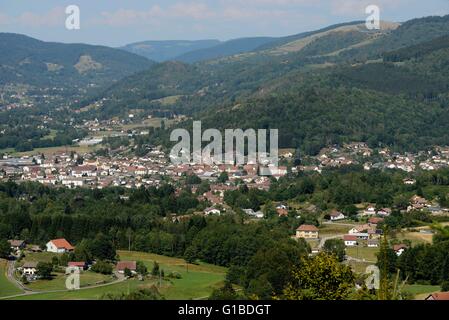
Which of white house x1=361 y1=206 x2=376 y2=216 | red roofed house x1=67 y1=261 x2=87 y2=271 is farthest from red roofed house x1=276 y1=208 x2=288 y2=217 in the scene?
red roofed house x1=67 y1=261 x2=87 y2=271

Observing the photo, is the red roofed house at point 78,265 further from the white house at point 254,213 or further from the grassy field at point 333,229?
the white house at point 254,213

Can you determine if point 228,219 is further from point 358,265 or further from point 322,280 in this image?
point 322,280

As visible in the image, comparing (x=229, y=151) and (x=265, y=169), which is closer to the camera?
(x=265, y=169)

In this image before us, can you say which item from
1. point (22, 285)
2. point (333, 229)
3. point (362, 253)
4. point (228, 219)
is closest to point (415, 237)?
point (362, 253)

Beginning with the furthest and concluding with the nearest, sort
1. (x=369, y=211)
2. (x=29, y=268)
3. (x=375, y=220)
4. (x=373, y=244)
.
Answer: (x=369, y=211) < (x=375, y=220) < (x=373, y=244) < (x=29, y=268)

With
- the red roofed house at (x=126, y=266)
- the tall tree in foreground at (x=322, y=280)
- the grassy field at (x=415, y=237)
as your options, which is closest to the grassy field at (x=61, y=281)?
the red roofed house at (x=126, y=266)

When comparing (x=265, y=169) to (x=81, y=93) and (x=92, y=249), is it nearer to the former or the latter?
(x=92, y=249)

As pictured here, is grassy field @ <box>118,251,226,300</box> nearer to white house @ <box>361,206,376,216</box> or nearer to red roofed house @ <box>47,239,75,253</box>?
red roofed house @ <box>47,239,75,253</box>

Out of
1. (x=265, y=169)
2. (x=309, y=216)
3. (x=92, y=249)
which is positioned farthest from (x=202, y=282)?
(x=265, y=169)
